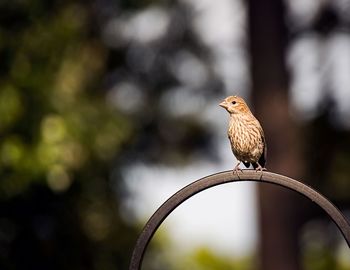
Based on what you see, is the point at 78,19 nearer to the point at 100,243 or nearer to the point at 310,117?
the point at 100,243

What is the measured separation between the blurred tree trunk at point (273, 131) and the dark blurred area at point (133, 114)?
0.02m

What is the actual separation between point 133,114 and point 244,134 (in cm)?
691

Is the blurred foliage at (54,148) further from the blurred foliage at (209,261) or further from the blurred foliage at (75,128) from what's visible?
the blurred foliage at (209,261)

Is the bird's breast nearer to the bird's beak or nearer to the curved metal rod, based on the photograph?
the bird's beak

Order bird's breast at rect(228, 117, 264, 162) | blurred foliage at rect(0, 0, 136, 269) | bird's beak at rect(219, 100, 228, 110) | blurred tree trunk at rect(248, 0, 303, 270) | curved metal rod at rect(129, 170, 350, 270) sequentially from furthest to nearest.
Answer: blurred tree trunk at rect(248, 0, 303, 270), blurred foliage at rect(0, 0, 136, 269), bird's breast at rect(228, 117, 264, 162), bird's beak at rect(219, 100, 228, 110), curved metal rod at rect(129, 170, 350, 270)

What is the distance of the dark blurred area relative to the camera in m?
8.84

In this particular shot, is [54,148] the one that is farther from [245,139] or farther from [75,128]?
[245,139]

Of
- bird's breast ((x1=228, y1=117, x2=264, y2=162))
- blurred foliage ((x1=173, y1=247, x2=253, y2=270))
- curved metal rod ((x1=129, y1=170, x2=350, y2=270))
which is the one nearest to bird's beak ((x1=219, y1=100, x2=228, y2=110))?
bird's breast ((x1=228, y1=117, x2=264, y2=162))

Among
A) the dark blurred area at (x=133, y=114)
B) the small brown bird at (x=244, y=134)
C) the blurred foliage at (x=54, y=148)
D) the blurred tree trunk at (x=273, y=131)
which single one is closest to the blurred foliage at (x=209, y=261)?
the dark blurred area at (x=133, y=114)

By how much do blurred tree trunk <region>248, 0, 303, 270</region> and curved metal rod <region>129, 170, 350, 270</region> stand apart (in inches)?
277

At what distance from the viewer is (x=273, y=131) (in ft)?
36.0

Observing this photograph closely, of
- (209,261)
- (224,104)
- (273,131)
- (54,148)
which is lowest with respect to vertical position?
(224,104)

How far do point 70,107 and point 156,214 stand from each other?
222 inches

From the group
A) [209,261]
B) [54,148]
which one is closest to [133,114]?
[54,148]
